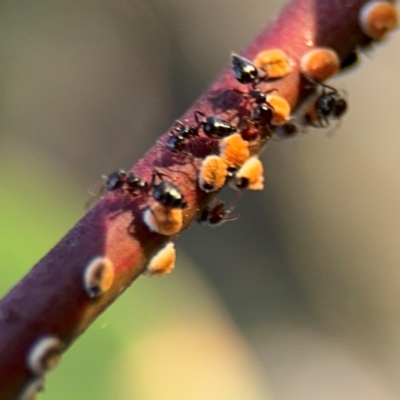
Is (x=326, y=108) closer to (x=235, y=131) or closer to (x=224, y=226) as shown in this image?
(x=235, y=131)

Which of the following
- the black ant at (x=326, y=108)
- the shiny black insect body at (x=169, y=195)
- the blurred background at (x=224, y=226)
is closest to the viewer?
the shiny black insect body at (x=169, y=195)

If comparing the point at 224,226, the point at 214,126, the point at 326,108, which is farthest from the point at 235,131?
the point at 224,226

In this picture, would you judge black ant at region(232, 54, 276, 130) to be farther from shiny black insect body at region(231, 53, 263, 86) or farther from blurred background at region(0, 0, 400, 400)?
blurred background at region(0, 0, 400, 400)

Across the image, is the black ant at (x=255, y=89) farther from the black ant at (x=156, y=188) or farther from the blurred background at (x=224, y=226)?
the blurred background at (x=224, y=226)

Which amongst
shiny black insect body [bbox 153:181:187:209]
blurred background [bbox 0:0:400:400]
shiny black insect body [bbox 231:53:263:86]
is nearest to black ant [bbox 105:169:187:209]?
shiny black insect body [bbox 153:181:187:209]

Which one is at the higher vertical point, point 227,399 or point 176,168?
point 227,399

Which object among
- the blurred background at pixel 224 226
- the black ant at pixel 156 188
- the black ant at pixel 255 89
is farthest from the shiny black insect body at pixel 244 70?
the blurred background at pixel 224 226

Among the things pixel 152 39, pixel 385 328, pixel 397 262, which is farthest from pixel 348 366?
pixel 152 39

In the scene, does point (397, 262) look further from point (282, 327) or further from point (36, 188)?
point (36, 188)
